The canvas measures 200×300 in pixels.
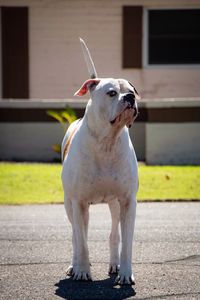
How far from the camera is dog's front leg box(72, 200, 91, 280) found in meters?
7.80

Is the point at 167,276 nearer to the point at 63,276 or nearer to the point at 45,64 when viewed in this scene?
the point at 63,276

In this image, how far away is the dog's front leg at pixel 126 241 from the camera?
7602 millimetres

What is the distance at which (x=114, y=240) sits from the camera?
8258 millimetres

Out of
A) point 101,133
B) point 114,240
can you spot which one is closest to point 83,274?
point 114,240

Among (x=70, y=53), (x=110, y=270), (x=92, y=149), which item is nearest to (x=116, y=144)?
(x=92, y=149)

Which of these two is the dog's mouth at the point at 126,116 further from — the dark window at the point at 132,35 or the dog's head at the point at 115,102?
the dark window at the point at 132,35

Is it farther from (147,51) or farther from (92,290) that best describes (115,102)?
(147,51)

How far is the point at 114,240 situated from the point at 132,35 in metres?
15.5

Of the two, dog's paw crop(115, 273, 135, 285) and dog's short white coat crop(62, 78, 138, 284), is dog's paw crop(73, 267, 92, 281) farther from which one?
dog's paw crop(115, 273, 135, 285)

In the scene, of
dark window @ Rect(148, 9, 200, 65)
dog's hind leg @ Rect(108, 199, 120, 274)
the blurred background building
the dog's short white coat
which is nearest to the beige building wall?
the blurred background building

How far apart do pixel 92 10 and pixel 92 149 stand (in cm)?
1606

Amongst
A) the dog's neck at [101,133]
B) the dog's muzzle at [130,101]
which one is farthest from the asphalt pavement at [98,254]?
the dog's muzzle at [130,101]

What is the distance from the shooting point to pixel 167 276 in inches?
312

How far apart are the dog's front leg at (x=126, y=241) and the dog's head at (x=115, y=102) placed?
2.56ft
